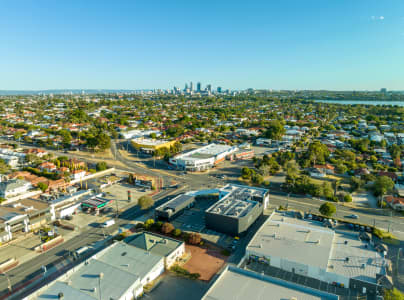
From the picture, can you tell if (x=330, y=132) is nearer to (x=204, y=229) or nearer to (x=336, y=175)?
(x=336, y=175)

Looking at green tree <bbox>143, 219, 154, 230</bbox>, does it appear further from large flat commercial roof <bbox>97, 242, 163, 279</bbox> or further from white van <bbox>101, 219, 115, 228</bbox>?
large flat commercial roof <bbox>97, 242, 163, 279</bbox>

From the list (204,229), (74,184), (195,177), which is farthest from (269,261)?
(74,184)

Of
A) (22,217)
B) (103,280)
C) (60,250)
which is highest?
(22,217)

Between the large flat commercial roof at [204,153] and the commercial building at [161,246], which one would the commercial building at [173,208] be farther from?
the large flat commercial roof at [204,153]

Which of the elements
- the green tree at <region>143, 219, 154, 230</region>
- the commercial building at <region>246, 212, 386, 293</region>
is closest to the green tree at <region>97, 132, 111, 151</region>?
the green tree at <region>143, 219, 154, 230</region>

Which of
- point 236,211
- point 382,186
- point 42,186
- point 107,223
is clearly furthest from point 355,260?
point 42,186

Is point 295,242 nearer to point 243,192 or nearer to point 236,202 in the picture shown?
point 236,202

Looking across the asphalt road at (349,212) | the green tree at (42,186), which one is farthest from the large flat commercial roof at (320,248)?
the green tree at (42,186)
